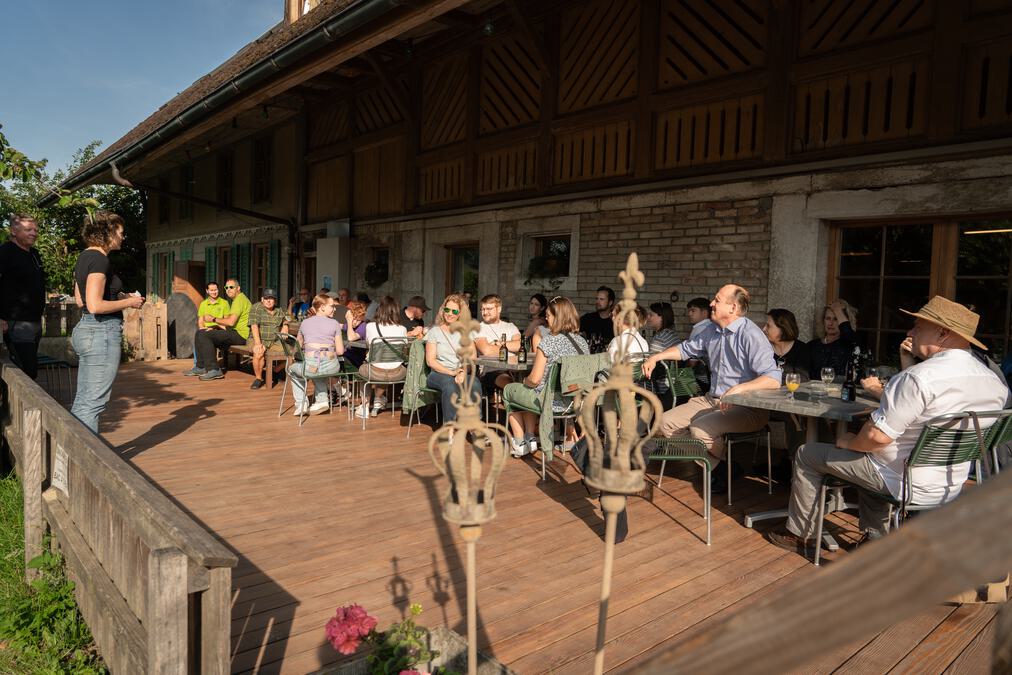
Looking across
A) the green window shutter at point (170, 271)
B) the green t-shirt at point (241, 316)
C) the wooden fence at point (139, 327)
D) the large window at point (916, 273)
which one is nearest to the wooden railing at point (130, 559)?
the large window at point (916, 273)

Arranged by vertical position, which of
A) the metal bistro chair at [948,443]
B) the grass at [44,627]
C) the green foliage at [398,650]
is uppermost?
the metal bistro chair at [948,443]

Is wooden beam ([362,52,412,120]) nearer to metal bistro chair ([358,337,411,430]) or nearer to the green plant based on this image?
metal bistro chair ([358,337,411,430])

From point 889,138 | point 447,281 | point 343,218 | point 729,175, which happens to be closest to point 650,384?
point 729,175

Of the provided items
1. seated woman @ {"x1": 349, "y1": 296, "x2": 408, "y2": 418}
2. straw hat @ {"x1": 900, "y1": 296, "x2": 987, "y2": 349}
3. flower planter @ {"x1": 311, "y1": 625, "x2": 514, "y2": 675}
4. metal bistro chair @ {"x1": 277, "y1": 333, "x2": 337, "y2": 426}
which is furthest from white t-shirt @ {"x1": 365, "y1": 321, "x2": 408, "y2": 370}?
straw hat @ {"x1": 900, "y1": 296, "x2": 987, "y2": 349}

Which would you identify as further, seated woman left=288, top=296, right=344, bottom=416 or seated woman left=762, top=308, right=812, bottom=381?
seated woman left=288, top=296, right=344, bottom=416

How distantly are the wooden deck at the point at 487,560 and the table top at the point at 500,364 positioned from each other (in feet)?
2.48

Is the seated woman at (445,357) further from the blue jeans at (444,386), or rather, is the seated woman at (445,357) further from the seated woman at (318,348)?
the seated woman at (318,348)

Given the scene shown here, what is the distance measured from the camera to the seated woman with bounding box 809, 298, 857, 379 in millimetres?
5496

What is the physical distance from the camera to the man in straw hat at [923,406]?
9.65 ft

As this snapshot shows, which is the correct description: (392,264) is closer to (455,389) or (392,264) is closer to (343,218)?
(343,218)

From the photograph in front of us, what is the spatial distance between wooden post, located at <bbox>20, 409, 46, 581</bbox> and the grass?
19cm

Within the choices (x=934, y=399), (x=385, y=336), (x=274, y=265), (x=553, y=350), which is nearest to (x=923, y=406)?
(x=934, y=399)

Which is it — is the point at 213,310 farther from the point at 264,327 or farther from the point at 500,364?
the point at 500,364

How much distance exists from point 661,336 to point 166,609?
5.60 meters
